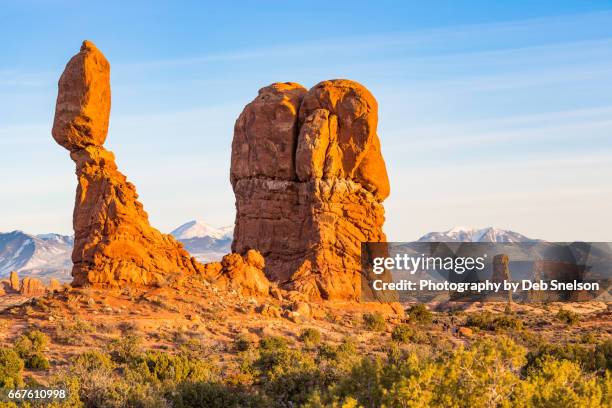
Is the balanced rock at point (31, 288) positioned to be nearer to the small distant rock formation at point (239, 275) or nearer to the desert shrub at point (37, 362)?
the small distant rock formation at point (239, 275)

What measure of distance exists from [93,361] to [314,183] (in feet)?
62.3

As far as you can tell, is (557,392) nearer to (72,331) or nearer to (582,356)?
(582,356)

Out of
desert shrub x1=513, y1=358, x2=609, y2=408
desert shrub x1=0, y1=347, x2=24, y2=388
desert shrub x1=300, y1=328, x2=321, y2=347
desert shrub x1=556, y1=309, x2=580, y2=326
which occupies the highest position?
desert shrub x1=556, y1=309, x2=580, y2=326

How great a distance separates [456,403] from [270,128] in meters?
28.7

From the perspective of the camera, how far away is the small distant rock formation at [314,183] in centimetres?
4012

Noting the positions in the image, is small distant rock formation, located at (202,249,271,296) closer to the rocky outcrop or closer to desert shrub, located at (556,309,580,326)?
desert shrub, located at (556,309,580,326)

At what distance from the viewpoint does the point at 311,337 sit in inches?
1186

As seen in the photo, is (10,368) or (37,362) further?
(37,362)

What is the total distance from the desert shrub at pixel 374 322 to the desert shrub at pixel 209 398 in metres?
15.6

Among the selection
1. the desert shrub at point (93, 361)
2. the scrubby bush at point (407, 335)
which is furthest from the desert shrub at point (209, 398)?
the scrubby bush at point (407, 335)

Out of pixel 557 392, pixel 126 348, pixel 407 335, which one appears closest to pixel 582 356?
pixel 407 335

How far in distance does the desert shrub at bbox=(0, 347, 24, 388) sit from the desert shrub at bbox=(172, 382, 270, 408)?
3.96 m

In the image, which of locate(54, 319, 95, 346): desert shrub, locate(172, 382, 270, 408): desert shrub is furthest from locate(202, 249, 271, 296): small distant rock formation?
locate(172, 382, 270, 408): desert shrub

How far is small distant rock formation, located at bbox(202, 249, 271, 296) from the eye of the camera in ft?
114
